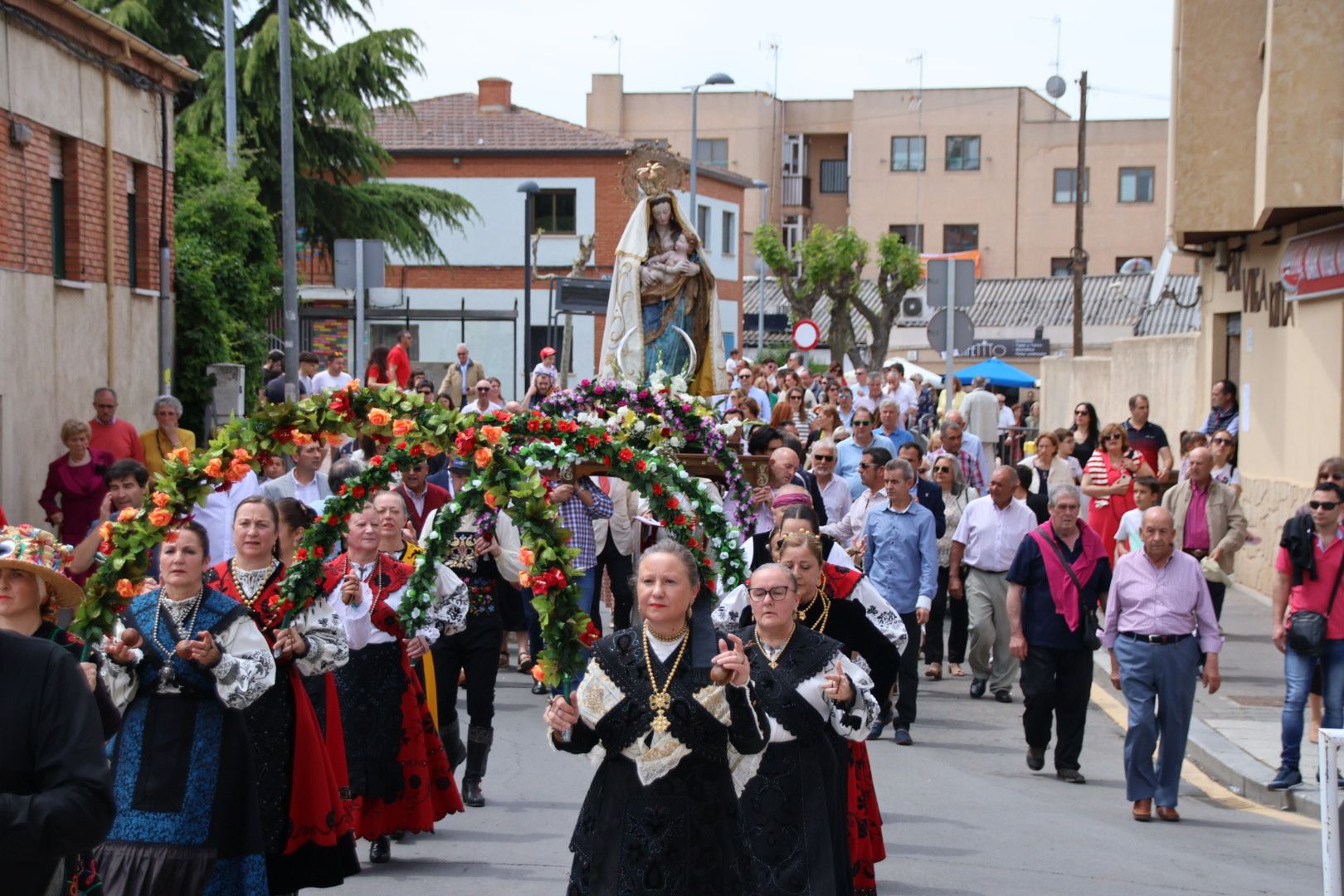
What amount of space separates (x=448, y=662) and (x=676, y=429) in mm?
3109

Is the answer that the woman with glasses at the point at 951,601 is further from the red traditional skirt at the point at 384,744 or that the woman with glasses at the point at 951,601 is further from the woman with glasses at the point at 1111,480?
the red traditional skirt at the point at 384,744

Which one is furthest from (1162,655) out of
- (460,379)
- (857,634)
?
(460,379)

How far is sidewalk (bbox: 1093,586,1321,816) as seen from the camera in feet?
35.8

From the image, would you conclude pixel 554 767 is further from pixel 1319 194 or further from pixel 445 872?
pixel 1319 194

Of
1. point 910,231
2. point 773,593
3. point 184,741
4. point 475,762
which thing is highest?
point 910,231

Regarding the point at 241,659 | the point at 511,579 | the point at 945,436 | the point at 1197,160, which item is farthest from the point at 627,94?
the point at 241,659

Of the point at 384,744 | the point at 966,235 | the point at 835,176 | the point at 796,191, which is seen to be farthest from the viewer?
the point at 835,176

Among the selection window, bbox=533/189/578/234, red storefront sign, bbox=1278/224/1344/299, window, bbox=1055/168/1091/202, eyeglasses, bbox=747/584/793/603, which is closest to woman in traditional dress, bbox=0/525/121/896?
eyeglasses, bbox=747/584/793/603

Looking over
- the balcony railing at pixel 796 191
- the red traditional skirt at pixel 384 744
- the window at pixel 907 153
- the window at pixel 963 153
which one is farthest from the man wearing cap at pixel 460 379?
the balcony railing at pixel 796 191

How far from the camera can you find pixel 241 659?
664cm

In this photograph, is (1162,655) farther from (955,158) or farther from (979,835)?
(955,158)

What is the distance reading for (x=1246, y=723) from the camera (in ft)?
41.8

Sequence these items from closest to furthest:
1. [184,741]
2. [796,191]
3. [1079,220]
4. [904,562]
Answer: [184,741]
[904,562]
[1079,220]
[796,191]

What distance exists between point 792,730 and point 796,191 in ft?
210
